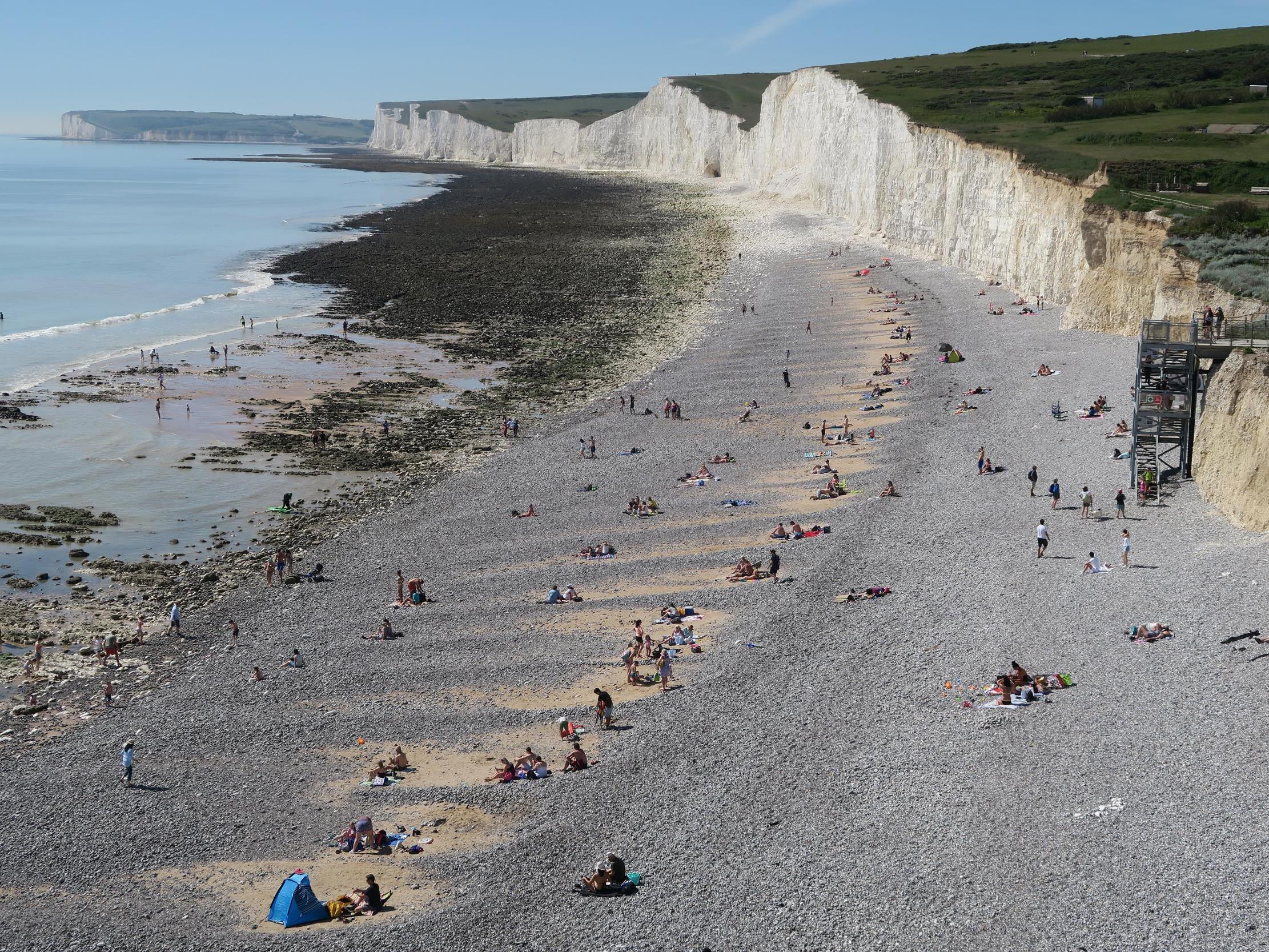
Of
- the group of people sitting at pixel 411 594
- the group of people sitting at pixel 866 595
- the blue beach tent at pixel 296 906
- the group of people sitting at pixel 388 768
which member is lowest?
the blue beach tent at pixel 296 906

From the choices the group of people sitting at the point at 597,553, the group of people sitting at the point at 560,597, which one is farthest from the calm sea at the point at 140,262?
the group of people sitting at the point at 560,597

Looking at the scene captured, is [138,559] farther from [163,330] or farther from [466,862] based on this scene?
[163,330]

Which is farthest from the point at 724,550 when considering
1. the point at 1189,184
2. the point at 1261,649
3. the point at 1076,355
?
the point at 1189,184

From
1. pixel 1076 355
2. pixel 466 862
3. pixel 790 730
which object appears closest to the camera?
pixel 466 862

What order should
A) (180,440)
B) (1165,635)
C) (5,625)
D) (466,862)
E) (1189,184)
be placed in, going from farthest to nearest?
(1189,184) → (180,440) → (5,625) → (1165,635) → (466,862)

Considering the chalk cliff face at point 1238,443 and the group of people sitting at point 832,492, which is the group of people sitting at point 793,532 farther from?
the chalk cliff face at point 1238,443

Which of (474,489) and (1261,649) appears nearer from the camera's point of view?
(1261,649)
